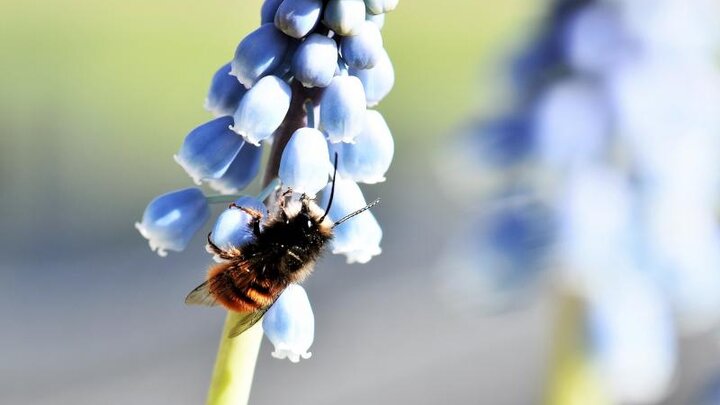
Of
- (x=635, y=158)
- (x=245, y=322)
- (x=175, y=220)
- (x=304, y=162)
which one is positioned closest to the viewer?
(x=304, y=162)

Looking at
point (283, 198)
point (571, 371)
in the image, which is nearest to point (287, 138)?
point (283, 198)

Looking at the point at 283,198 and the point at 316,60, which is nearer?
the point at 316,60

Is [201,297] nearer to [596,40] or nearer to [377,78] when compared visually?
[377,78]

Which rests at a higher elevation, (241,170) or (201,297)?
(241,170)

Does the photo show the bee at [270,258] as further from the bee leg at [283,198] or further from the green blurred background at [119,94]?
the green blurred background at [119,94]

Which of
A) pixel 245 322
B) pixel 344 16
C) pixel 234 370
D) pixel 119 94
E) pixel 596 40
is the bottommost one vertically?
pixel 234 370

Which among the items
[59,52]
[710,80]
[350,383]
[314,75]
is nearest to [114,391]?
[350,383]
